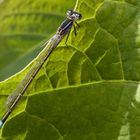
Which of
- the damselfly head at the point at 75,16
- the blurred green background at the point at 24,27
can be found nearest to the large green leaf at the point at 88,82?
the damselfly head at the point at 75,16

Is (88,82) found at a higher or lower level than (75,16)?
lower

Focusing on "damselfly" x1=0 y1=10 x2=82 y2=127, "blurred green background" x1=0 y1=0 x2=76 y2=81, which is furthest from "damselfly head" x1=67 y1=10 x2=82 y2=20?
"blurred green background" x1=0 y1=0 x2=76 y2=81

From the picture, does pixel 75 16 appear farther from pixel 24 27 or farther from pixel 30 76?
pixel 24 27

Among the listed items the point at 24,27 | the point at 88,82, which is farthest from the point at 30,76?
the point at 24,27

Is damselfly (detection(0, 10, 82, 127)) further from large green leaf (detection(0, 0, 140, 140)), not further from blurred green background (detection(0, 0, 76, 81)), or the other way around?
blurred green background (detection(0, 0, 76, 81))

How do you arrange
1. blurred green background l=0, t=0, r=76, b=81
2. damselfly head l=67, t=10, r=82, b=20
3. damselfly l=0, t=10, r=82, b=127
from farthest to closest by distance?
1. blurred green background l=0, t=0, r=76, b=81
2. damselfly head l=67, t=10, r=82, b=20
3. damselfly l=0, t=10, r=82, b=127

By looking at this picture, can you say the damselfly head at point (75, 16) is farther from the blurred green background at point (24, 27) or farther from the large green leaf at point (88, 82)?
Answer: the blurred green background at point (24, 27)

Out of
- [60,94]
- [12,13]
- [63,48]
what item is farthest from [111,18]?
[12,13]
